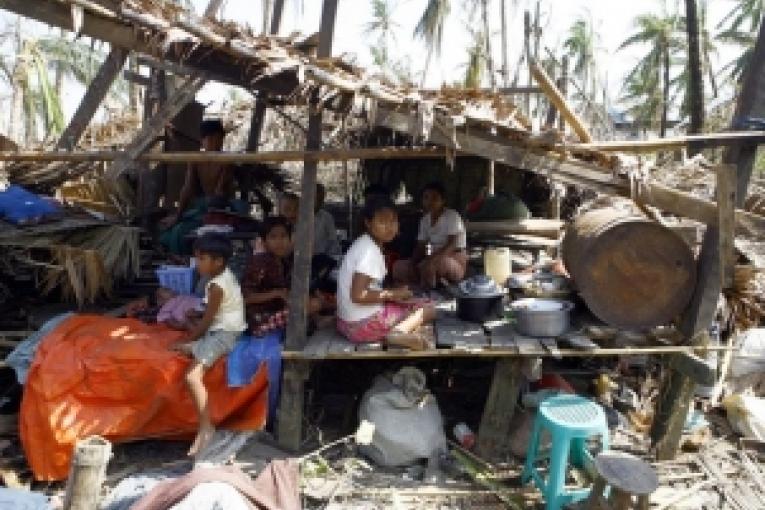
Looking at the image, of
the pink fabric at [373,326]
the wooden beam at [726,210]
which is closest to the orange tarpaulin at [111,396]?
the pink fabric at [373,326]

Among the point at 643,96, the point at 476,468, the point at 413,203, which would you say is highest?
the point at 643,96

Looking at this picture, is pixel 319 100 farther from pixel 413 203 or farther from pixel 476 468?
pixel 413 203

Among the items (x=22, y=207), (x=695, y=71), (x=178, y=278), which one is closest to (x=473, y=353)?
(x=178, y=278)

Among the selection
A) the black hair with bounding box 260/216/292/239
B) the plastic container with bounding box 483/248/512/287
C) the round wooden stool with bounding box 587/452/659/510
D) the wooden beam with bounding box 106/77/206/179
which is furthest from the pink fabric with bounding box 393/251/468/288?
the wooden beam with bounding box 106/77/206/179

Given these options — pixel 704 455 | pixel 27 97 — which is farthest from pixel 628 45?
pixel 704 455

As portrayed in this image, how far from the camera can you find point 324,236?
6.08 m

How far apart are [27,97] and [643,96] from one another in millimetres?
25166

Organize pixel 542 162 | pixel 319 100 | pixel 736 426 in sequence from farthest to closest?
pixel 736 426, pixel 542 162, pixel 319 100

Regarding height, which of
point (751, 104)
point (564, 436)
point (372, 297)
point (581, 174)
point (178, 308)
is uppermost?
point (751, 104)

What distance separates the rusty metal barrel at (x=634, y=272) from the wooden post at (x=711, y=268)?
9 centimetres

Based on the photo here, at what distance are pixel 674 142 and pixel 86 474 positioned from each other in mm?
4235

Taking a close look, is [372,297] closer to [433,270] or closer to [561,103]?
[433,270]

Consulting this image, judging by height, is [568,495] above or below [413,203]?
below

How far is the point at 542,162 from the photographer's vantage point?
3969 millimetres
